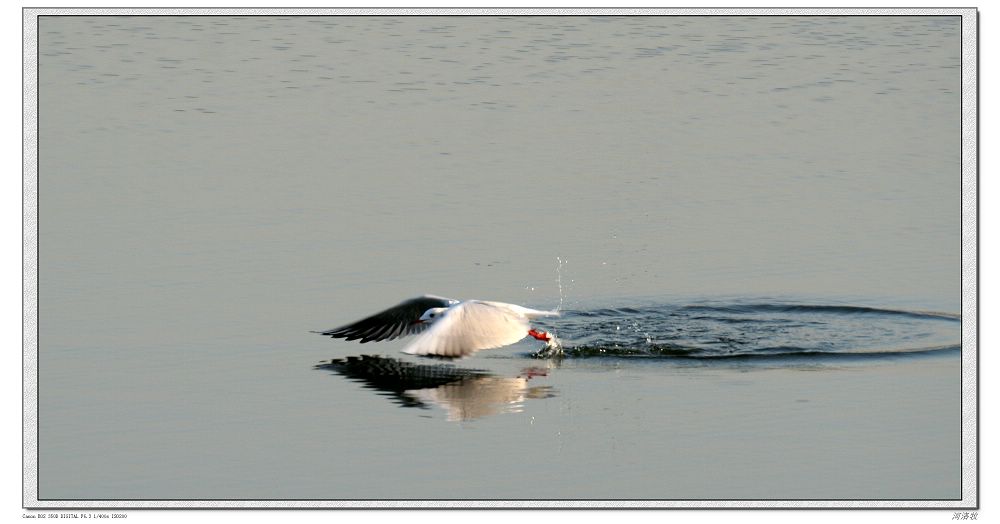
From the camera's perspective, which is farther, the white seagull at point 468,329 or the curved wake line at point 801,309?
the curved wake line at point 801,309

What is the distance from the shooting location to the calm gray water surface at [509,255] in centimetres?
1211

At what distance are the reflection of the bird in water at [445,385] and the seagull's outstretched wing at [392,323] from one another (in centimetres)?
41

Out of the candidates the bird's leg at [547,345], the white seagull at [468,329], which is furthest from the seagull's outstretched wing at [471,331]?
the bird's leg at [547,345]

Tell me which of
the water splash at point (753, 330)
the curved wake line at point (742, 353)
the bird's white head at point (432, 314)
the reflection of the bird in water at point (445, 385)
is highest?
the bird's white head at point (432, 314)

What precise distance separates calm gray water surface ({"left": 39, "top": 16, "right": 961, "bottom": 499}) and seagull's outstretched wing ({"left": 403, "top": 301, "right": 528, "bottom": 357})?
0.37m

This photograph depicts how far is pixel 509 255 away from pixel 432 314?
9.92 feet

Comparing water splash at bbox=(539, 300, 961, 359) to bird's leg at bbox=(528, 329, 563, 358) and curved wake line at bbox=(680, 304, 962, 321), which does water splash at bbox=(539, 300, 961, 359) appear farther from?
bird's leg at bbox=(528, 329, 563, 358)

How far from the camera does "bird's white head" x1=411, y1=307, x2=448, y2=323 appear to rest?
48.6 ft

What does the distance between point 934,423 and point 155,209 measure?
34.8ft

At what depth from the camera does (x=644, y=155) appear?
22.2 metres

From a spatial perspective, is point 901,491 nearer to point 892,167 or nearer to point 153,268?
point 153,268

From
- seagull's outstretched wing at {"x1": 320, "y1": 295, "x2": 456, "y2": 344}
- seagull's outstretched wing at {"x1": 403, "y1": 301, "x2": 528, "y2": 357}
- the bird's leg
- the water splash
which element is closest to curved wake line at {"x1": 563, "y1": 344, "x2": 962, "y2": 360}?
the water splash

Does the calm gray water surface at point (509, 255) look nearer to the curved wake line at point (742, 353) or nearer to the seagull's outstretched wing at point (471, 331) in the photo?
the curved wake line at point (742, 353)

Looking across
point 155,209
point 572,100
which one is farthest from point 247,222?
point 572,100
